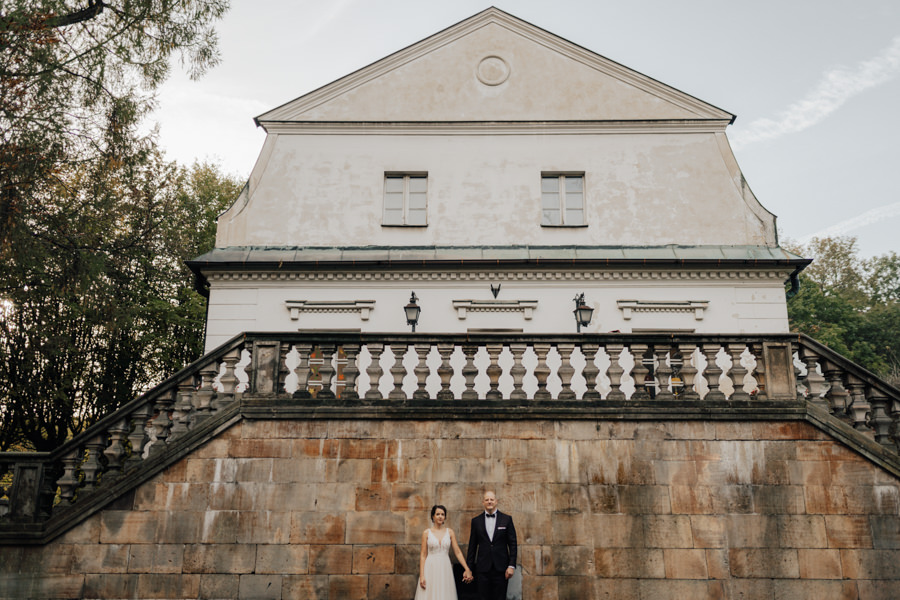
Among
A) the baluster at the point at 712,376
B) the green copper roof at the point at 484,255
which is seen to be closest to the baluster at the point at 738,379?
the baluster at the point at 712,376

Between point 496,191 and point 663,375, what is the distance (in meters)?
8.88

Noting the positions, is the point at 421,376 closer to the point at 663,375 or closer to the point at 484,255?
the point at 663,375

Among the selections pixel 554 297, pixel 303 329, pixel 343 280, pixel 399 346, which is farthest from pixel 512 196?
pixel 399 346

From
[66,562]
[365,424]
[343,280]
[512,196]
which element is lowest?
[66,562]

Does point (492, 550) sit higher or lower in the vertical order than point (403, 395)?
lower

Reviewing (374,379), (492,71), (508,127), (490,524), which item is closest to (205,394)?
(374,379)

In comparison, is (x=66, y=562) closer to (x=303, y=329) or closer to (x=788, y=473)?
(x=303, y=329)

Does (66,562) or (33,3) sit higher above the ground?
(33,3)

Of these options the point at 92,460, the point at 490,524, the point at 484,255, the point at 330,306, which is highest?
the point at 484,255

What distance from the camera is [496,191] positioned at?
16.6 metres

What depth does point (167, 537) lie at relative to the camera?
8.26 meters

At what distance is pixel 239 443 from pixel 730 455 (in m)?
6.12

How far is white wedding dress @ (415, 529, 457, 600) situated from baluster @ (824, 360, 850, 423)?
5192 mm

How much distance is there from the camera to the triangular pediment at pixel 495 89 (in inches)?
678
